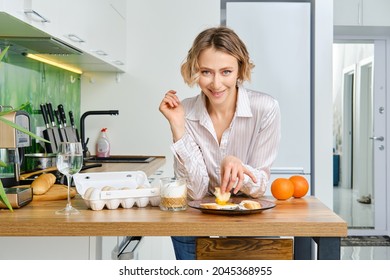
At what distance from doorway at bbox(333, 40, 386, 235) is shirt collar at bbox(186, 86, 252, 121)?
3846 mm

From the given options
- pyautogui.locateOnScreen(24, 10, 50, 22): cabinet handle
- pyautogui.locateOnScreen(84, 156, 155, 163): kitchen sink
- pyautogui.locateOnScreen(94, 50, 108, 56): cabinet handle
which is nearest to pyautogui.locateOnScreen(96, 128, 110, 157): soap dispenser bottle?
pyautogui.locateOnScreen(84, 156, 155, 163): kitchen sink

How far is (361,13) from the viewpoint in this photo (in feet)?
16.6

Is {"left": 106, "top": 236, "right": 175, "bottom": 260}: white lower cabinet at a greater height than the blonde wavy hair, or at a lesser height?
lesser

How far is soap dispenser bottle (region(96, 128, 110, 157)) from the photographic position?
13.3ft

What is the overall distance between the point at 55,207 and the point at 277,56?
266cm

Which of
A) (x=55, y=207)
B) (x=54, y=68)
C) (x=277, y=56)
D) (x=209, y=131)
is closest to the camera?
(x=55, y=207)

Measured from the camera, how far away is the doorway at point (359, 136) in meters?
5.50

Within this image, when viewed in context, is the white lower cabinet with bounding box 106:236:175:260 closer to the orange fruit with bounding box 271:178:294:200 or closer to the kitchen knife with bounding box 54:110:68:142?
the orange fruit with bounding box 271:178:294:200

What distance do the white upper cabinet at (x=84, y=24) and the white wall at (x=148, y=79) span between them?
14cm

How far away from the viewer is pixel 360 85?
18.5 ft

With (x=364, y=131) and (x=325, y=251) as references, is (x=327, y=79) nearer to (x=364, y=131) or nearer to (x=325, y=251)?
(x=364, y=131)

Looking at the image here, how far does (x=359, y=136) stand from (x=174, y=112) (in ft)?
13.7

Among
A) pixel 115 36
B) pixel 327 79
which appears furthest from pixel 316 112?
pixel 115 36

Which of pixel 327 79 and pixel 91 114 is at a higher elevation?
pixel 327 79
